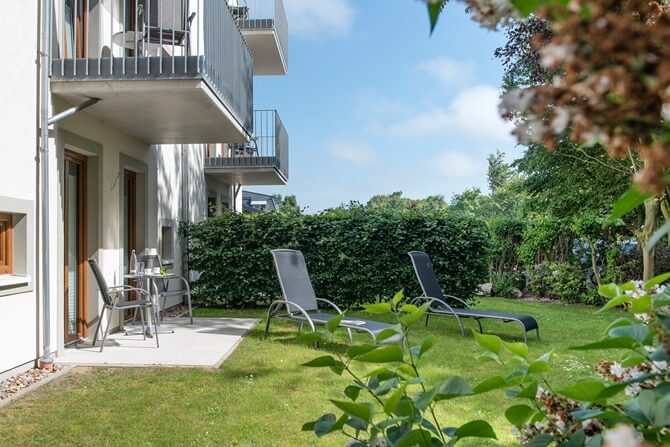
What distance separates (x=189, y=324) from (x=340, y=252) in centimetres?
316

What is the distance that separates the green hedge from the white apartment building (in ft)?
3.61

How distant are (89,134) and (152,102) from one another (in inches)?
38.8

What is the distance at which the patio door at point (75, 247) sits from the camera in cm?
636

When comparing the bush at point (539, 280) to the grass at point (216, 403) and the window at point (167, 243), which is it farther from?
the window at point (167, 243)


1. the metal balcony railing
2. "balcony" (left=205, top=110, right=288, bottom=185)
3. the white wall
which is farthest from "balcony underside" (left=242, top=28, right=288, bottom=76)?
the white wall

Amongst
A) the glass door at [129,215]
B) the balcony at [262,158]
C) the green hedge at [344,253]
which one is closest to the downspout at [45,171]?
the glass door at [129,215]

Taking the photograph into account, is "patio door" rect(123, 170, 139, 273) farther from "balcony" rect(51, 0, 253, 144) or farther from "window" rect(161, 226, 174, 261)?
"window" rect(161, 226, 174, 261)

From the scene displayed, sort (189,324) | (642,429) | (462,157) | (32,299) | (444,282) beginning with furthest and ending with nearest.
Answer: (462,157) < (444,282) < (189,324) < (32,299) < (642,429)

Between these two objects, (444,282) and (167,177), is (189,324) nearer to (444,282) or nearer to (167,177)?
(167,177)

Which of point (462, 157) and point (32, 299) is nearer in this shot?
point (32, 299)

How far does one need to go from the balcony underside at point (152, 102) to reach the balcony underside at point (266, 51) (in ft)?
19.1

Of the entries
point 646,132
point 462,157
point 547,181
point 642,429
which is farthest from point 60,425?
point 462,157

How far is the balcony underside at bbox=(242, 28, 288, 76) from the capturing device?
1313 cm

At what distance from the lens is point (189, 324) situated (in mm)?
8242
